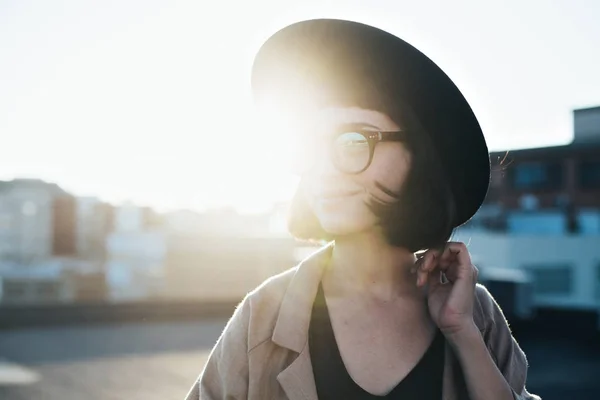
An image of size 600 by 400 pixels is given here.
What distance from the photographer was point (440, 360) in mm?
1748

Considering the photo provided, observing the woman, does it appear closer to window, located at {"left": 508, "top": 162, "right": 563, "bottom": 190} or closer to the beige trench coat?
the beige trench coat

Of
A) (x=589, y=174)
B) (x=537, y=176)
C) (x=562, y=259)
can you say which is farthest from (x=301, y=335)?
(x=537, y=176)

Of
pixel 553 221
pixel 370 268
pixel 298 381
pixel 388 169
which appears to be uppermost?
pixel 388 169

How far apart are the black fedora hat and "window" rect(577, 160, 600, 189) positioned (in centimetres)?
4028

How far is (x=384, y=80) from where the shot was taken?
1.68m

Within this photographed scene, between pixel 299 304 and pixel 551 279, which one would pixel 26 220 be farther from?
pixel 299 304

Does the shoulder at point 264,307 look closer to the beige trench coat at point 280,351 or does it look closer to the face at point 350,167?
the beige trench coat at point 280,351

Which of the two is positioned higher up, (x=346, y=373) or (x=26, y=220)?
(x=346, y=373)

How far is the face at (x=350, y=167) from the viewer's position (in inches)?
64.8

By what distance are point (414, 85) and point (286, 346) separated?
2.52ft

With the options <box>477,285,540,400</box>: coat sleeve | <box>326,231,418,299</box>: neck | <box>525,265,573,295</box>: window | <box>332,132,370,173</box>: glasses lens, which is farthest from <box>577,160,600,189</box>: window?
<box>332,132,370,173</box>: glasses lens

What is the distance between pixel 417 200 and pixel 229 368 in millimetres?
675

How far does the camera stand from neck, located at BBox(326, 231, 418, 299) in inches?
Result: 72.0

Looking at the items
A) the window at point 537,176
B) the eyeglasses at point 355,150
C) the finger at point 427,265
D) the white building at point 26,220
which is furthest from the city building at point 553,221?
the eyeglasses at point 355,150
